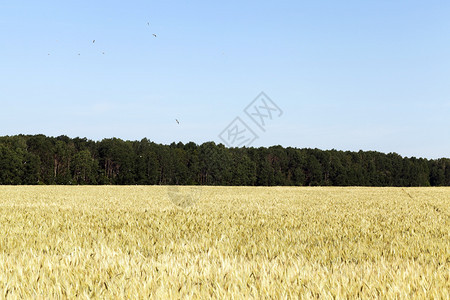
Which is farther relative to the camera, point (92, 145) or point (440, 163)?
point (440, 163)

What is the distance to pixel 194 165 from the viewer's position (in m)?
78.8

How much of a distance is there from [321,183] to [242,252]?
81.9 m

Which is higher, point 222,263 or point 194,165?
point 194,165

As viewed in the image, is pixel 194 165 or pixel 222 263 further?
pixel 194 165

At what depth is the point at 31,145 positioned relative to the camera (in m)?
71.1

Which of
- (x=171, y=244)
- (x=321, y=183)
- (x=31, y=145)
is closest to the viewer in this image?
(x=171, y=244)

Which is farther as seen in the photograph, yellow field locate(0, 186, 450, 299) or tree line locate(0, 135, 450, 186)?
tree line locate(0, 135, 450, 186)

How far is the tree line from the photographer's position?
67.4 meters

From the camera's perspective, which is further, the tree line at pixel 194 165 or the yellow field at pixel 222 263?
the tree line at pixel 194 165

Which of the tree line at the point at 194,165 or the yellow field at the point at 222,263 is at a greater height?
the tree line at the point at 194,165

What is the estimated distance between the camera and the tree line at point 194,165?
221ft

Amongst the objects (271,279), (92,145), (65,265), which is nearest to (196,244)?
(65,265)

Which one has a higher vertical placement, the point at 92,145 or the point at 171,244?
the point at 92,145

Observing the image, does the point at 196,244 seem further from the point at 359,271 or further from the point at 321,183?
the point at 321,183
